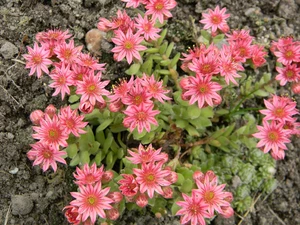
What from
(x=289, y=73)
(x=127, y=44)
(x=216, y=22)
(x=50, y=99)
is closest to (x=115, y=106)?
(x=127, y=44)

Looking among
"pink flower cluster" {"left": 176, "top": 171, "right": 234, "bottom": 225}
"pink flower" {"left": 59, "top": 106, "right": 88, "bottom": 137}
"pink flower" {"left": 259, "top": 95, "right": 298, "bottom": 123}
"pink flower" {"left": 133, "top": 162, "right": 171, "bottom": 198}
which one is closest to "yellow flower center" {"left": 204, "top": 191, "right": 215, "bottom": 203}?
"pink flower cluster" {"left": 176, "top": 171, "right": 234, "bottom": 225}

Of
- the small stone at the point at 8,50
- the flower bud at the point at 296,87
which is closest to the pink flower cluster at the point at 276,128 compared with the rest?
the flower bud at the point at 296,87

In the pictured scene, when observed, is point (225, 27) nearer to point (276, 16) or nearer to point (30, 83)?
point (276, 16)

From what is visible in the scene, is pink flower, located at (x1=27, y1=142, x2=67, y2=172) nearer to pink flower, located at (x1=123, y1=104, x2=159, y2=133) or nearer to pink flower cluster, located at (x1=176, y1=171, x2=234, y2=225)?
pink flower, located at (x1=123, y1=104, x2=159, y2=133)

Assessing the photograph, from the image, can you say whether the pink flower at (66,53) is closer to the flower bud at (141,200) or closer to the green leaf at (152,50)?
the green leaf at (152,50)

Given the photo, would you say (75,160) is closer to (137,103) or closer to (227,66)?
(137,103)
